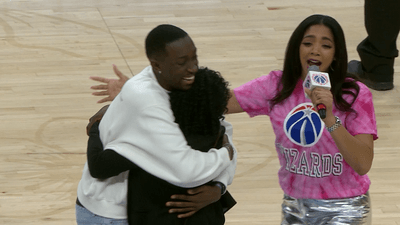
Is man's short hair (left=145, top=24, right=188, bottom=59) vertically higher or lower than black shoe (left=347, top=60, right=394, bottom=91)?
higher

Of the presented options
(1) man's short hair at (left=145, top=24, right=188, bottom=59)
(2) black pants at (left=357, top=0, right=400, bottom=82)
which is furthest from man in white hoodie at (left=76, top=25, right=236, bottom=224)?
(2) black pants at (left=357, top=0, right=400, bottom=82)

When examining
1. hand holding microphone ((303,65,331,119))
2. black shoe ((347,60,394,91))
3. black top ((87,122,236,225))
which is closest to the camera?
black top ((87,122,236,225))

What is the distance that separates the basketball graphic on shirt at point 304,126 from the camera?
8.42ft

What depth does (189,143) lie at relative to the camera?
81.4 inches

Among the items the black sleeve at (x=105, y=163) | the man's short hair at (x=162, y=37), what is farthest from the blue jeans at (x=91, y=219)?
the man's short hair at (x=162, y=37)

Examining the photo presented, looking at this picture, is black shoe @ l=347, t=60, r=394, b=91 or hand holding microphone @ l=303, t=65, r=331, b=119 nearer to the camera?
hand holding microphone @ l=303, t=65, r=331, b=119

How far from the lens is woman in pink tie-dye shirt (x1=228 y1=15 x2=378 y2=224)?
8.32 feet

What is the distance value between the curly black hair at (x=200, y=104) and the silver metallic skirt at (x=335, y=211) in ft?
2.38

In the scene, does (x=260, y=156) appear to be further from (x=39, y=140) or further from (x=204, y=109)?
(x=204, y=109)

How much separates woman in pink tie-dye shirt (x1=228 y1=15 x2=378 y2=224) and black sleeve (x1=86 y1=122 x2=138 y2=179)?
0.75 m

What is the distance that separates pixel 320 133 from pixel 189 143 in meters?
0.69

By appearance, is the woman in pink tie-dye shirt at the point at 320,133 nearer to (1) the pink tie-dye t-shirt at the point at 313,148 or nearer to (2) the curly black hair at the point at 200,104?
(1) the pink tie-dye t-shirt at the point at 313,148

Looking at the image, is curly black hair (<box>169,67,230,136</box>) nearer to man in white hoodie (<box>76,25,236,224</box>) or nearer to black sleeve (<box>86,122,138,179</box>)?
man in white hoodie (<box>76,25,236,224</box>)

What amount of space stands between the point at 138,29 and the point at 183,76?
3993mm
